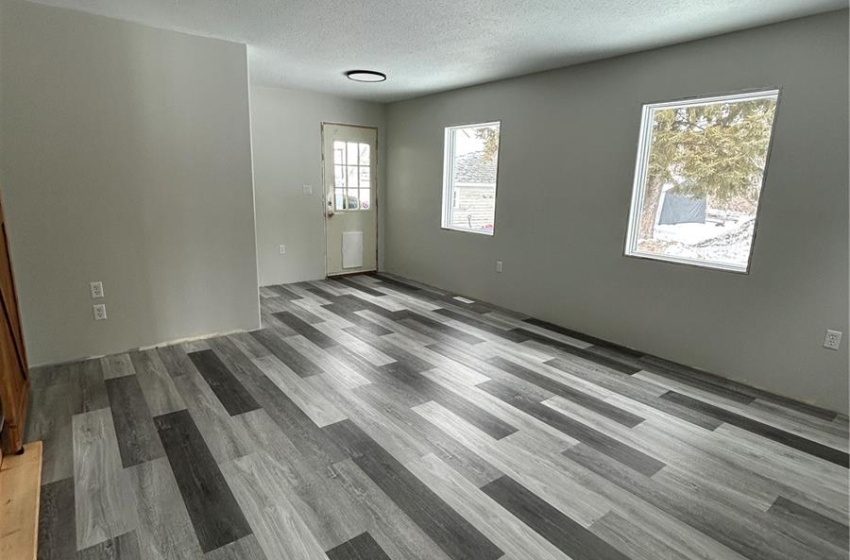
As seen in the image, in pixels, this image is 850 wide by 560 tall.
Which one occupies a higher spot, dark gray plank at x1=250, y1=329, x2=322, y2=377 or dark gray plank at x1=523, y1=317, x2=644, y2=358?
dark gray plank at x1=523, y1=317, x2=644, y2=358

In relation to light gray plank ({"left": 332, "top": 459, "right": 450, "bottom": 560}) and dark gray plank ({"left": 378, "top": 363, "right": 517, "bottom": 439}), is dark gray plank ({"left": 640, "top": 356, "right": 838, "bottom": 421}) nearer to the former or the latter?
dark gray plank ({"left": 378, "top": 363, "right": 517, "bottom": 439})

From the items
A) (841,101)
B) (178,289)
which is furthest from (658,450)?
(178,289)

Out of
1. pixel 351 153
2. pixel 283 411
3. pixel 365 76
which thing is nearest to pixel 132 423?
pixel 283 411

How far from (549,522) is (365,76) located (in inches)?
163

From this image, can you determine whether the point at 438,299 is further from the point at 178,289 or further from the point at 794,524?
the point at 794,524

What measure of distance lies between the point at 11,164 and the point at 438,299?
3815mm

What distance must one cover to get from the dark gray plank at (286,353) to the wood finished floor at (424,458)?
0.08ft

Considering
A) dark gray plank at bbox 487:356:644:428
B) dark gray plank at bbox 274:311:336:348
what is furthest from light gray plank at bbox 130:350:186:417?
dark gray plank at bbox 487:356:644:428

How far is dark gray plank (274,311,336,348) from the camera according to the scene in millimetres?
3658

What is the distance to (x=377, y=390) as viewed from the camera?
285cm

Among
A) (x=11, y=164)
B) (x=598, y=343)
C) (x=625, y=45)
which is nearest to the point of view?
(x=11, y=164)

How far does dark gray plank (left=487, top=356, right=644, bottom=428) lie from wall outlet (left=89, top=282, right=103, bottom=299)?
2.97 m

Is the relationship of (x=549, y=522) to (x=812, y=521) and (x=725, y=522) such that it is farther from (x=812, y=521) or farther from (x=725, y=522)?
(x=812, y=521)

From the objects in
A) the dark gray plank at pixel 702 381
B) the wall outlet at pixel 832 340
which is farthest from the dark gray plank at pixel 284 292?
the wall outlet at pixel 832 340
